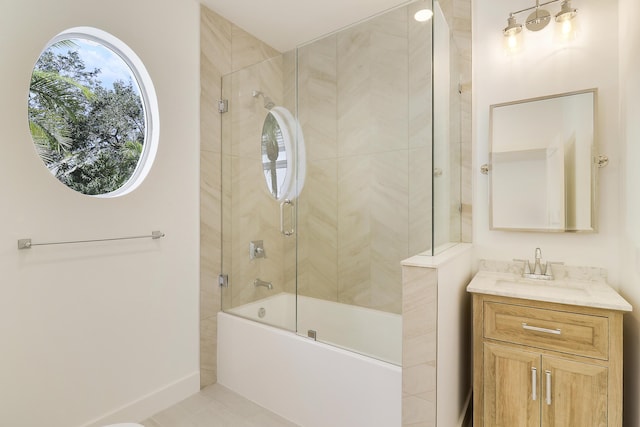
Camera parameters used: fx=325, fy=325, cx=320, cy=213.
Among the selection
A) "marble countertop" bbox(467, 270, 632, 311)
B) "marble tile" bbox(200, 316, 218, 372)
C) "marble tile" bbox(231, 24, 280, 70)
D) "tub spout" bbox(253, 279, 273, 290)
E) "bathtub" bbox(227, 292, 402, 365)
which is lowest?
"marble tile" bbox(200, 316, 218, 372)

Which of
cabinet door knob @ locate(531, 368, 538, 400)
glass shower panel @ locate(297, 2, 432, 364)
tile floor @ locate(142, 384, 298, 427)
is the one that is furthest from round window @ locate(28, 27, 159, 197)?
cabinet door knob @ locate(531, 368, 538, 400)

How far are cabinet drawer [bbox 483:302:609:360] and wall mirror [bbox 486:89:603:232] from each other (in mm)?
598

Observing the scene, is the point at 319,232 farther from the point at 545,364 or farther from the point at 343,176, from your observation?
the point at 545,364

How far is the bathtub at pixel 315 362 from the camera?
5.50ft

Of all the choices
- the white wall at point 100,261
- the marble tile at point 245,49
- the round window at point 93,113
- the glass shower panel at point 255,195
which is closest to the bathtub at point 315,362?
the glass shower panel at point 255,195

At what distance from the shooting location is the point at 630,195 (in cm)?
161

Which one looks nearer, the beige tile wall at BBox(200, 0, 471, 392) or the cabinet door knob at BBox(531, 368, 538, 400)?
the cabinet door knob at BBox(531, 368, 538, 400)

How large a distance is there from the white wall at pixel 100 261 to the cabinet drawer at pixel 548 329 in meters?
1.96

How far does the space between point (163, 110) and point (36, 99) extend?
64 centimetres

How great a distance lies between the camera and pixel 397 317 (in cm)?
229

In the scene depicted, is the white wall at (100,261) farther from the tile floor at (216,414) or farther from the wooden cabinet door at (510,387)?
the wooden cabinet door at (510,387)

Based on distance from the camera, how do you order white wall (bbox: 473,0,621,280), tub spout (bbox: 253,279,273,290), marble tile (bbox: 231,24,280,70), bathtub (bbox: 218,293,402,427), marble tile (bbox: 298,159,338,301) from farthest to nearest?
marble tile (bbox: 231,24,280,70) → tub spout (bbox: 253,279,273,290) → marble tile (bbox: 298,159,338,301) → white wall (bbox: 473,0,621,280) → bathtub (bbox: 218,293,402,427)

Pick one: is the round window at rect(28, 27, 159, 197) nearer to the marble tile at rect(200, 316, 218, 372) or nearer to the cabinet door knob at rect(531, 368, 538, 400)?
the marble tile at rect(200, 316, 218, 372)

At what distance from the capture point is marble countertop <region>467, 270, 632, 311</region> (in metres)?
1.50
